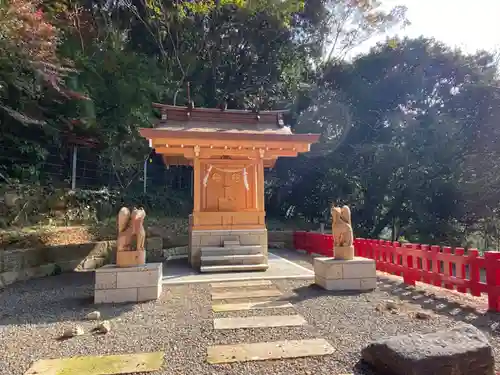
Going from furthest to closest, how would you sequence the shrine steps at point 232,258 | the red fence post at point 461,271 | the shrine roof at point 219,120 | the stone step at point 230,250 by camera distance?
1. the shrine roof at point 219,120
2. the stone step at point 230,250
3. the shrine steps at point 232,258
4. the red fence post at point 461,271

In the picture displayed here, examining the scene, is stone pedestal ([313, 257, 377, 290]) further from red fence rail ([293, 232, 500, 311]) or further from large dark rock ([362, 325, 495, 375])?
large dark rock ([362, 325, 495, 375])

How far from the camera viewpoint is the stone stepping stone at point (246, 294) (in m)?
4.57

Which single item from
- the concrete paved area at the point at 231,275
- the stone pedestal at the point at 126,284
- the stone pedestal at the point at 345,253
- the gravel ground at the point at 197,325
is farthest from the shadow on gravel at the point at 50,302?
the stone pedestal at the point at 345,253

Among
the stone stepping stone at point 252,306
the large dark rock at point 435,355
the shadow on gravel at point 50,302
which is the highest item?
the large dark rock at point 435,355

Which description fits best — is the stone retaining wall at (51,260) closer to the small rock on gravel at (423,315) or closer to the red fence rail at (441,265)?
the red fence rail at (441,265)

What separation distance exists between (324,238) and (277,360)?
280 inches

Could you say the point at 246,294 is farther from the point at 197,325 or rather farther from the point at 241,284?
the point at 197,325

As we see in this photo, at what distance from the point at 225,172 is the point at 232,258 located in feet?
7.46

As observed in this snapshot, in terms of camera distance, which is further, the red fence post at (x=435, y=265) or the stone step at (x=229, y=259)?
the stone step at (x=229, y=259)

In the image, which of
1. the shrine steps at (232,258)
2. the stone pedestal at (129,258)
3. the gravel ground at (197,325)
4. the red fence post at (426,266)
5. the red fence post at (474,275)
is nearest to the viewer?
the gravel ground at (197,325)

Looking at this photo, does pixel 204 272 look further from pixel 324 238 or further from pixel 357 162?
pixel 357 162

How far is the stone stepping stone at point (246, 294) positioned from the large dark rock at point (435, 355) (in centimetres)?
239

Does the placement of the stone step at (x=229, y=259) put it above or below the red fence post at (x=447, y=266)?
below

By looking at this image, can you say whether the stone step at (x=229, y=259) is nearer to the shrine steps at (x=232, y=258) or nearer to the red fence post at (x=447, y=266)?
the shrine steps at (x=232, y=258)
